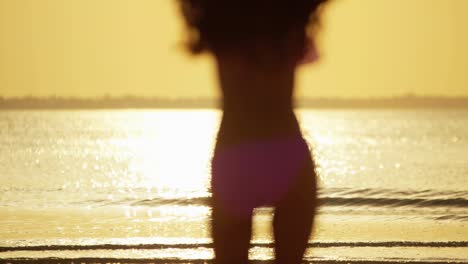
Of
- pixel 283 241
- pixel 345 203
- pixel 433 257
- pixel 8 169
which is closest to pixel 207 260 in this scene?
pixel 433 257

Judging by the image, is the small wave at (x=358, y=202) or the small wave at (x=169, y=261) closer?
the small wave at (x=169, y=261)

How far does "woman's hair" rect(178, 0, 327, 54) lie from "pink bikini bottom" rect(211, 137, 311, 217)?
0.28 m

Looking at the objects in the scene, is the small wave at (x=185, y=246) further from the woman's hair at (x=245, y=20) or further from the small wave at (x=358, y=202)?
the small wave at (x=358, y=202)

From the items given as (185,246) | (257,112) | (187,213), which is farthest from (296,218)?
(187,213)

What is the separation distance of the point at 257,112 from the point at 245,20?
0.25m

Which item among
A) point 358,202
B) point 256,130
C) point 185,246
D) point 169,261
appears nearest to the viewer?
point 256,130

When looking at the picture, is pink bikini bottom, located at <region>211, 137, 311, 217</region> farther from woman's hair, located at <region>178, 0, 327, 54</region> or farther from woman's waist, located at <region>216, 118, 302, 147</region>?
woman's hair, located at <region>178, 0, 327, 54</region>

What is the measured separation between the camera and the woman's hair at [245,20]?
2.68 meters

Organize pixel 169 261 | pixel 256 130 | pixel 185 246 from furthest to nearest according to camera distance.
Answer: pixel 185 246 < pixel 169 261 < pixel 256 130

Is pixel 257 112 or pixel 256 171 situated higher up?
pixel 257 112

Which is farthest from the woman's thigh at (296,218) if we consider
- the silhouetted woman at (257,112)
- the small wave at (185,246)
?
the small wave at (185,246)

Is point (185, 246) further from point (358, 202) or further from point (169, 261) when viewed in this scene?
point (358, 202)

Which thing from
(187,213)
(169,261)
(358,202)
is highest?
(358,202)

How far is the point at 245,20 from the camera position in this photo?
269cm
